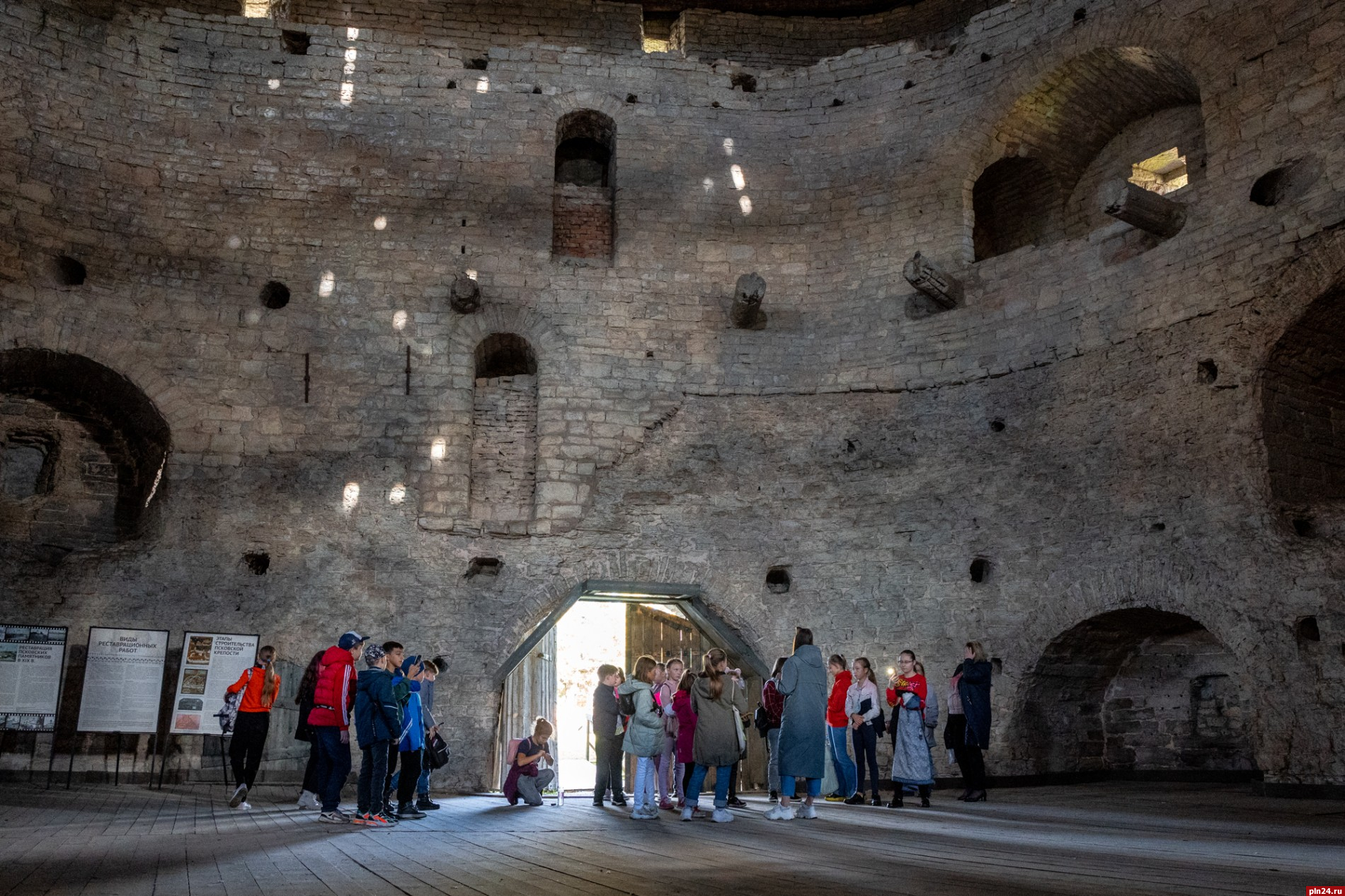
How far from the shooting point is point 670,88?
14453mm

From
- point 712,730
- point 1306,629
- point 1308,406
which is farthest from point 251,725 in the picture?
point 1308,406

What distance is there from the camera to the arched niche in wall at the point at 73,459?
12820 mm

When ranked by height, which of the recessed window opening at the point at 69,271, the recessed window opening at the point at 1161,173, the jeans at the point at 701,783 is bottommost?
the jeans at the point at 701,783

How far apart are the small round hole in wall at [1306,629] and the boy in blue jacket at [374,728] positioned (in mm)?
7689

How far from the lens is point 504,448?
13.1 m

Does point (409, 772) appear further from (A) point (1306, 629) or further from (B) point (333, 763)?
(A) point (1306, 629)

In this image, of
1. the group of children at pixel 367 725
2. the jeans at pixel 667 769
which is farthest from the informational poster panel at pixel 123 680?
the jeans at pixel 667 769

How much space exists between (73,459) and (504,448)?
211 inches

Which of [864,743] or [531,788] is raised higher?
[864,743]

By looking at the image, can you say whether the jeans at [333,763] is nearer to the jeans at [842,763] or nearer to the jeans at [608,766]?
the jeans at [608,766]

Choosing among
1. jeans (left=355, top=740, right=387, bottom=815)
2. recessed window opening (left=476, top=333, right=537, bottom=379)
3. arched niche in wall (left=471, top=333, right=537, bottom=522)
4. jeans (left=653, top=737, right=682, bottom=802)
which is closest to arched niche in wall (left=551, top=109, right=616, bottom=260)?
recessed window opening (left=476, top=333, right=537, bottom=379)

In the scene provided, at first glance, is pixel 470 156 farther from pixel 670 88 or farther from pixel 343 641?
pixel 343 641

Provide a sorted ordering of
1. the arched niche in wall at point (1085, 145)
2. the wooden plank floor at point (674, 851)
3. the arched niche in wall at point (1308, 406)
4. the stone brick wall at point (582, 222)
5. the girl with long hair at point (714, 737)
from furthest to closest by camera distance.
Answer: the stone brick wall at point (582, 222), the arched niche in wall at point (1085, 145), the arched niche in wall at point (1308, 406), the girl with long hair at point (714, 737), the wooden plank floor at point (674, 851)

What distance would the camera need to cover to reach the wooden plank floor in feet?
14.0
